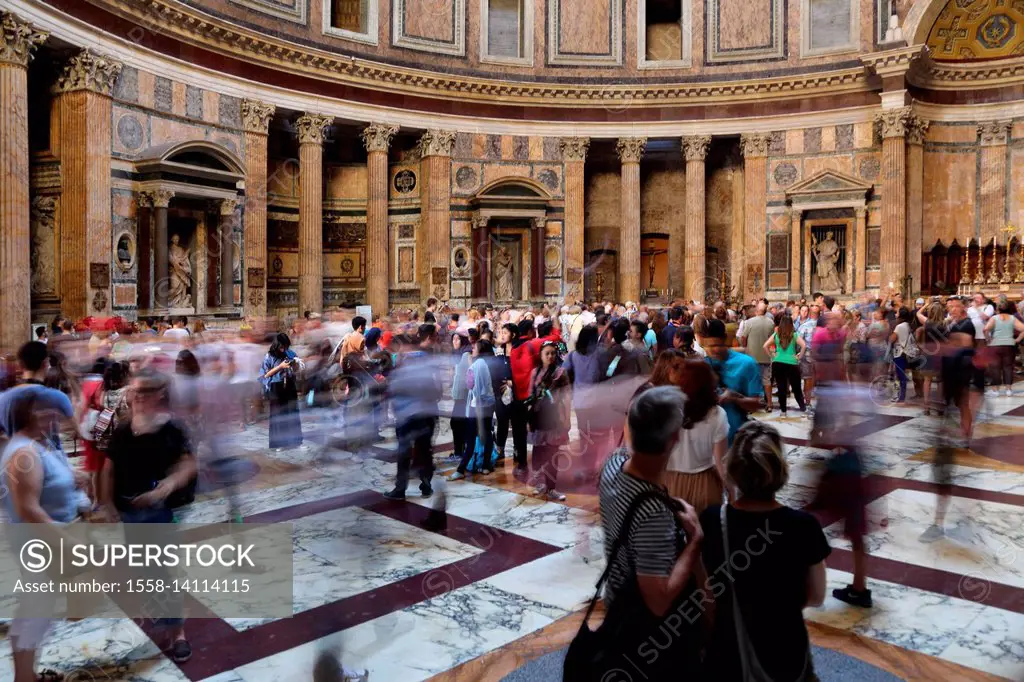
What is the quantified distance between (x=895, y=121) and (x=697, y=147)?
5912 mm

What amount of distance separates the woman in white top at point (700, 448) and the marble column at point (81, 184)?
16.0m

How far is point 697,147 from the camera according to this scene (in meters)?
26.6

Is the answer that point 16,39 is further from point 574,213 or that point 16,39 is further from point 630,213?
point 630,213

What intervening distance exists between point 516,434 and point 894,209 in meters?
19.0

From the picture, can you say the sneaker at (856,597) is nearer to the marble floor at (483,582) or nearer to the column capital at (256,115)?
the marble floor at (483,582)

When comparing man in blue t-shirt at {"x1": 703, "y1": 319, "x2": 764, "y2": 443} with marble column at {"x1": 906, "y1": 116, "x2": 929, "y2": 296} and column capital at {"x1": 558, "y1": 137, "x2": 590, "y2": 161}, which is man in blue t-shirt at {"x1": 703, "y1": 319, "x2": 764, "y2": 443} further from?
column capital at {"x1": 558, "y1": 137, "x2": 590, "y2": 161}

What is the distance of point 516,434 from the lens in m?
9.55

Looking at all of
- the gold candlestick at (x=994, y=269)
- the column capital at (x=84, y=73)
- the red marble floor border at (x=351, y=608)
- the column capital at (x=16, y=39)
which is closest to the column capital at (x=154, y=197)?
the column capital at (x=84, y=73)

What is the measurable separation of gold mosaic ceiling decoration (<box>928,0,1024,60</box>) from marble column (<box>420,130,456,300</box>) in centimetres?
1564

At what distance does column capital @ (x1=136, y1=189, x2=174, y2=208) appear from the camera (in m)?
18.6

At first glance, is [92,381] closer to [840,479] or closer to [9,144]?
[840,479]

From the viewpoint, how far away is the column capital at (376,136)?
24734mm

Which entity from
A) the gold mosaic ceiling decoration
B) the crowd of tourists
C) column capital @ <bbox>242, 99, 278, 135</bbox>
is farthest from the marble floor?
the gold mosaic ceiling decoration

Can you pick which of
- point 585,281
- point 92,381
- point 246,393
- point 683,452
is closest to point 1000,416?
point 683,452
